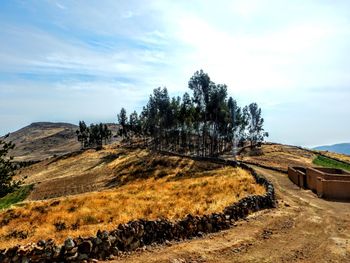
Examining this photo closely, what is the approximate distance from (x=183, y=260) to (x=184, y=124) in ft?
323

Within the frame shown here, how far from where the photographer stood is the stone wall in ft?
45.4

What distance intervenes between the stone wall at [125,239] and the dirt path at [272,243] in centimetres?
62

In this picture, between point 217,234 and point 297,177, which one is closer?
point 217,234

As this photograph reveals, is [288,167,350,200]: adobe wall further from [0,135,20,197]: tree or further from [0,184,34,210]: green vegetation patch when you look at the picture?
[0,184,34,210]: green vegetation patch

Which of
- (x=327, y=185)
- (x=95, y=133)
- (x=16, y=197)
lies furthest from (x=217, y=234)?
(x=95, y=133)

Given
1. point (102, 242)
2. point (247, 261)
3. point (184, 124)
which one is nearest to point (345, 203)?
point (247, 261)

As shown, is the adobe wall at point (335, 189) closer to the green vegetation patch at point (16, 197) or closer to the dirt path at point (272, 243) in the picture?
the dirt path at point (272, 243)

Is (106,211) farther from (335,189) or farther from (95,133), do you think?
(95,133)

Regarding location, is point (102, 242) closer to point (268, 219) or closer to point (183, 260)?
point (183, 260)

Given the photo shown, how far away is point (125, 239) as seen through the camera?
1636 cm

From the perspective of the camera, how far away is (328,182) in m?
36.0

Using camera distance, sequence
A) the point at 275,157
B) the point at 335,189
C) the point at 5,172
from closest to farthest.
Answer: the point at 335,189 → the point at 5,172 → the point at 275,157

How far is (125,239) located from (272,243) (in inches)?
312

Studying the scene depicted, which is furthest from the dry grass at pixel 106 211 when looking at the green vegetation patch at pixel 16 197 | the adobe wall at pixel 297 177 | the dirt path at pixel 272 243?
the green vegetation patch at pixel 16 197
